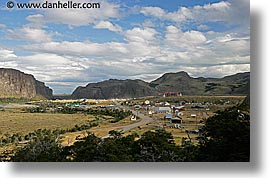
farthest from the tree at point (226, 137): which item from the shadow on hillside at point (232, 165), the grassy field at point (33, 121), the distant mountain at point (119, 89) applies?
the grassy field at point (33, 121)

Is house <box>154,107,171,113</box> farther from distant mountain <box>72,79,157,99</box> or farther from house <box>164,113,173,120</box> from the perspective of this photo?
distant mountain <box>72,79,157,99</box>

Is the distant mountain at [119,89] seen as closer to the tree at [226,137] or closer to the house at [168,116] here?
the house at [168,116]

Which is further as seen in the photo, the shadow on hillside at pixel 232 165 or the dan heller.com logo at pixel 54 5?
the dan heller.com logo at pixel 54 5

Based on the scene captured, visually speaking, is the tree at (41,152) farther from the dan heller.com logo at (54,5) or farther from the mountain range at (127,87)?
the dan heller.com logo at (54,5)

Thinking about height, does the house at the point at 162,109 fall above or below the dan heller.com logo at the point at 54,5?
below

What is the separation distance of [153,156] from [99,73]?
0.93 m

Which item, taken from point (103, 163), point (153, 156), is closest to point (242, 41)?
point (153, 156)

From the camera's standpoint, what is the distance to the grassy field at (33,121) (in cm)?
392

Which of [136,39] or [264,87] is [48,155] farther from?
[264,87]

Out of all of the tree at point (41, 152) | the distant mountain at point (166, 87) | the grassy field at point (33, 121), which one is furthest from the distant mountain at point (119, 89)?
the tree at point (41, 152)

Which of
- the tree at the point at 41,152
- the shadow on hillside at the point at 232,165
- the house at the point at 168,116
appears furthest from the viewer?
the house at the point at 168,116

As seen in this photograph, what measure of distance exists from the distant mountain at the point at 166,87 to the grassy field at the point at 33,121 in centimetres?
24

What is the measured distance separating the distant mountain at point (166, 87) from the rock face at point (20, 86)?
1.01 ft

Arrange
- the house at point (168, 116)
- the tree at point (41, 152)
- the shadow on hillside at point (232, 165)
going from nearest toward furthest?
1. the shadow on hillside at point (232, 165)
2. the tree at point (41, 152)
3. the house at point (168, 116)
